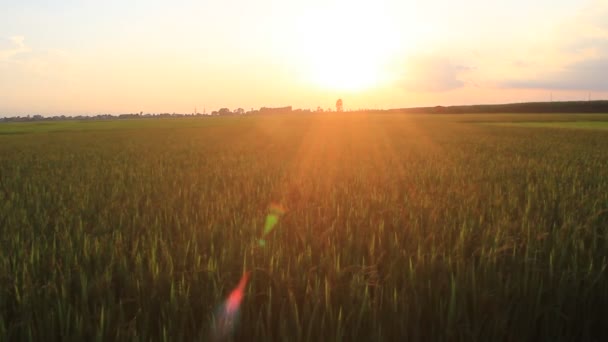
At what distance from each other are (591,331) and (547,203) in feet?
7.87

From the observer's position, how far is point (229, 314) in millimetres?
1575

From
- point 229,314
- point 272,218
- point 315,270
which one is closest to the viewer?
point 229,314

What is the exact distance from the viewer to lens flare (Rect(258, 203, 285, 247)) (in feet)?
9.02

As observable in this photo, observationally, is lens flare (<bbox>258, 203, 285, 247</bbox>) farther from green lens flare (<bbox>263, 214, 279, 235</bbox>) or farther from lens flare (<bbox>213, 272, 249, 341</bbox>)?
lens flare (<bbox>213, 272, 249, 341</bbox>)

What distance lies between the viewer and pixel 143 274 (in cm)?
197

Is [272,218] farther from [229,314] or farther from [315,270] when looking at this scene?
[229,314]

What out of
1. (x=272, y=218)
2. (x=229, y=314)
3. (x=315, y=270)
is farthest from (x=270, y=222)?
(x=229, y=314)

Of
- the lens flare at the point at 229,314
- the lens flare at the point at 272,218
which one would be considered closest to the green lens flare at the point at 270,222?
the lens flare at the point at 272,218

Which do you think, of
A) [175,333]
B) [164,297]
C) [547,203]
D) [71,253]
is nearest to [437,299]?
[175,333]

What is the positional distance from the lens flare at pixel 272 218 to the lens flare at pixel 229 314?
0.58 meters

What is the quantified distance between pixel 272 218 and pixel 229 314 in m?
1.79

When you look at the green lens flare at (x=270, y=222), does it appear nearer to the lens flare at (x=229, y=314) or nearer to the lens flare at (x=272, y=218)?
the lens flare at (x=272, y=218)

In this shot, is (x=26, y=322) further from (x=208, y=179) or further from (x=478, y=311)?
(x=208, y=179)

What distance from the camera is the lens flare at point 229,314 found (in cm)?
145
